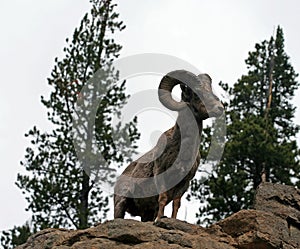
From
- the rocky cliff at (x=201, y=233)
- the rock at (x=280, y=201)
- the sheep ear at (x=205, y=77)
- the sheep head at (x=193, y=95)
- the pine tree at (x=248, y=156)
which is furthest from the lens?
the pine tree at (x=248, y=156)

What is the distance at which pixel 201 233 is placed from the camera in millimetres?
11102

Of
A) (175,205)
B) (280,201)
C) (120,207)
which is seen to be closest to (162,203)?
(175,205)

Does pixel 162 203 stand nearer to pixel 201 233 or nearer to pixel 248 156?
pixel 201 233

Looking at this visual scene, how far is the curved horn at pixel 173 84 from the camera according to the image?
459 inches

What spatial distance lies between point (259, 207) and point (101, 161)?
52.3 ft

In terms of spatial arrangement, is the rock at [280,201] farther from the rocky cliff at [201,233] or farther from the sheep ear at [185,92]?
the sheep ear at [185,92]

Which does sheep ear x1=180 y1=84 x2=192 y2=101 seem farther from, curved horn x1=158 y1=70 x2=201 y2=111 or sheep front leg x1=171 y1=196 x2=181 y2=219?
sheep front leg x1=171 y1=196 x2=181 y2=219

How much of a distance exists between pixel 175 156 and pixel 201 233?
125 centimetres

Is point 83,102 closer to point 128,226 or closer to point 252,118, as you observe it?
point 252,118

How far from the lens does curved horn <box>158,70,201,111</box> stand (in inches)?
459

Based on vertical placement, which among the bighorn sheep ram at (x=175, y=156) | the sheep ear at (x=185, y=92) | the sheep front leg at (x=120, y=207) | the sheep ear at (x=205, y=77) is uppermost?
the sheep ear at (x=205, y=77)

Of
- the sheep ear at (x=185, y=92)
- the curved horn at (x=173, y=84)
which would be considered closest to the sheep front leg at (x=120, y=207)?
the curved horn at (x=173, y=84)

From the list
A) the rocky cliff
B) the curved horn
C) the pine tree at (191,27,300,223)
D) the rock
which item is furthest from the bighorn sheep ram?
the pine tree at (191,27,300,223)

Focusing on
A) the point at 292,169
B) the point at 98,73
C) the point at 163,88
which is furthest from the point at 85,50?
the point at 163,88
